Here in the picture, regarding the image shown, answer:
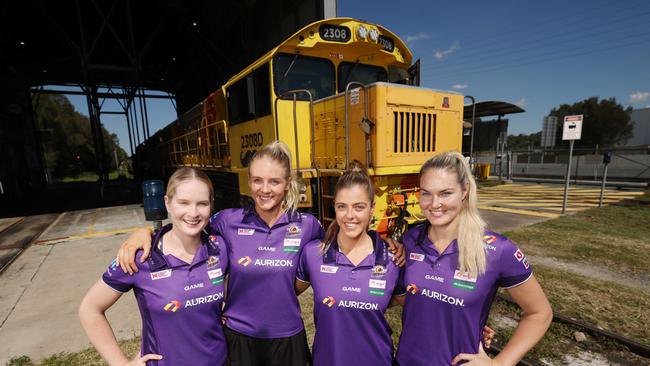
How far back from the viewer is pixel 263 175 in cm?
219

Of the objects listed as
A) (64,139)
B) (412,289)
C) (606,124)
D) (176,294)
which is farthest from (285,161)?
(64,139)

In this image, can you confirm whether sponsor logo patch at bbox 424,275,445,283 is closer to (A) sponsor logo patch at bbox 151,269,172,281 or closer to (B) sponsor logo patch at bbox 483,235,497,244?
(B) sponsor logo patch at bbox 483,235,497,244

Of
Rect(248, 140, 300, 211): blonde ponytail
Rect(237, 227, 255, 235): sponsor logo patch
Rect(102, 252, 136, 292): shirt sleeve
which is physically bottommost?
Rect(102, 252, 136, 292): shirt sleeve

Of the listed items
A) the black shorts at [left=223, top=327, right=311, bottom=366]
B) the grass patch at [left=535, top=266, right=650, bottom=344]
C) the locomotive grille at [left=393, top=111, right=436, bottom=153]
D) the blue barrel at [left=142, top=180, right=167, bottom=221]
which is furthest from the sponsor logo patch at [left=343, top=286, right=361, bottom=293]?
the blue barrel at [left=142, top=180, right=167, bottom=221]

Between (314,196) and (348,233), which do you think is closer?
(348,233)

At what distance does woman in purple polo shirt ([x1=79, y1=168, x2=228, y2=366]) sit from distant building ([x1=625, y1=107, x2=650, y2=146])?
6944cm

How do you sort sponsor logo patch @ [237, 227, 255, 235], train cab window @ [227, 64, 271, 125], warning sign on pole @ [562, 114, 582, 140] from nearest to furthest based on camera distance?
sponsor logo patch @ [237, 227, 255, 235], train cab window @ [227, 64, 271, 125], warning sign on pole @ [562, 114, 582, 140]

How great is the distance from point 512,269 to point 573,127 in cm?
1015

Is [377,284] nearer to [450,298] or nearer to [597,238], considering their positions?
[450,298]

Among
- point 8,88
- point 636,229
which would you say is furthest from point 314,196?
point 8,88

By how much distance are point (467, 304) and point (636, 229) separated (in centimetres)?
962

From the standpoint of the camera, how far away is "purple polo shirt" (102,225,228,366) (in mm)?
1784

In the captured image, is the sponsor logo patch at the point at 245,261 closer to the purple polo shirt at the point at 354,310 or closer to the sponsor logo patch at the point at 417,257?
the purple polo shirt at the point at 354,310

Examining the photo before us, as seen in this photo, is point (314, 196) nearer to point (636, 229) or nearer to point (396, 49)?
point (396, 49)
